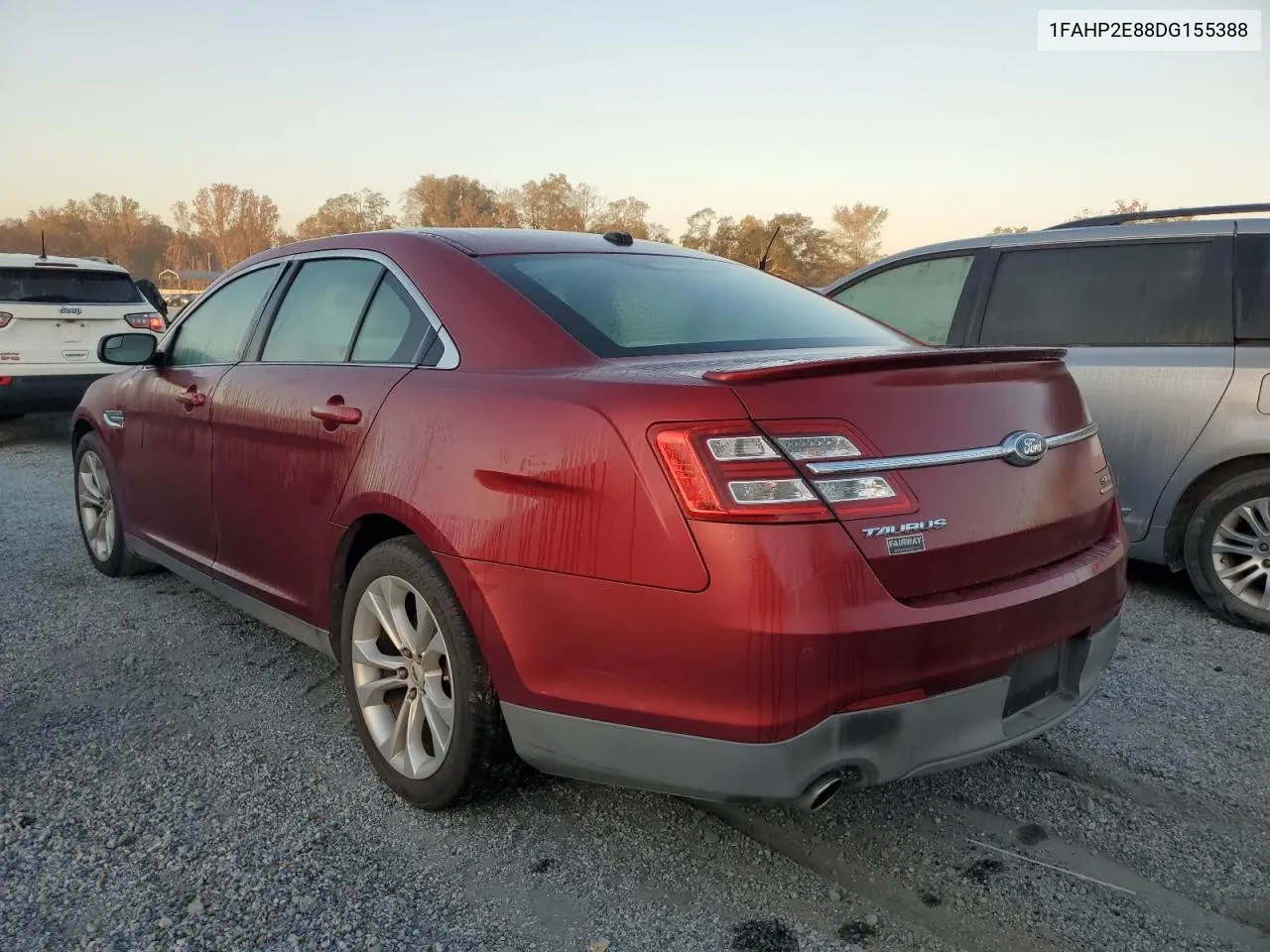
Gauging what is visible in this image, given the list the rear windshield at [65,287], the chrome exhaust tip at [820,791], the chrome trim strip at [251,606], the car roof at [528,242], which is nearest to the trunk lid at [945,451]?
the chrome exhaust tip at [820,791]

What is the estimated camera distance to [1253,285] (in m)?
4.23

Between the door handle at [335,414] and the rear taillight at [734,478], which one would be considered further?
the door handle at [335,414]

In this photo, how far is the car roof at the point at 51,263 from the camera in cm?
918

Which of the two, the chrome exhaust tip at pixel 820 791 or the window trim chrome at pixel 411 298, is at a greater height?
the window trim chrome at pixel 411 298

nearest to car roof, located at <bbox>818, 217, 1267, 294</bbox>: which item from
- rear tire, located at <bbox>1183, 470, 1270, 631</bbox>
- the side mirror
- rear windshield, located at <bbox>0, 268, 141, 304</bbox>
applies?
rear tire, located at <bbox>1183, 470, 1270, 631</bbox>

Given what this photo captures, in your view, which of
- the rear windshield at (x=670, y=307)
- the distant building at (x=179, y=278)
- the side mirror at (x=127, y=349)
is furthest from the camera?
the distant building at (x=179, y=278)

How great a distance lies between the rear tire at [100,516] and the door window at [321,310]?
173 centimetres

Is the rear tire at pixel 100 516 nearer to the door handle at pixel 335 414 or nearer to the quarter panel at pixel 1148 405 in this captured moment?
the door handle at pixel 335 414

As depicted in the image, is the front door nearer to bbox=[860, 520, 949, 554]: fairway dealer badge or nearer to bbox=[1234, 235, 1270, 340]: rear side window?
bbox=[860, 520, 949, 554]: fairway dealer badge

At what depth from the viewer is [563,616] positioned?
2098mm

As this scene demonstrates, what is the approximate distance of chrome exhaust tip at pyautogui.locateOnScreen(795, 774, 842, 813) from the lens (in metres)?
1.94

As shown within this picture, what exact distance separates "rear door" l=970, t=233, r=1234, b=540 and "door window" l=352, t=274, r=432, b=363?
10.7 feet

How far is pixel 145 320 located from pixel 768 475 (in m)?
9.49

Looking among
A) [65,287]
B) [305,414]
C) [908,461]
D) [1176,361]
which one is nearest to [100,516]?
[305,414]
